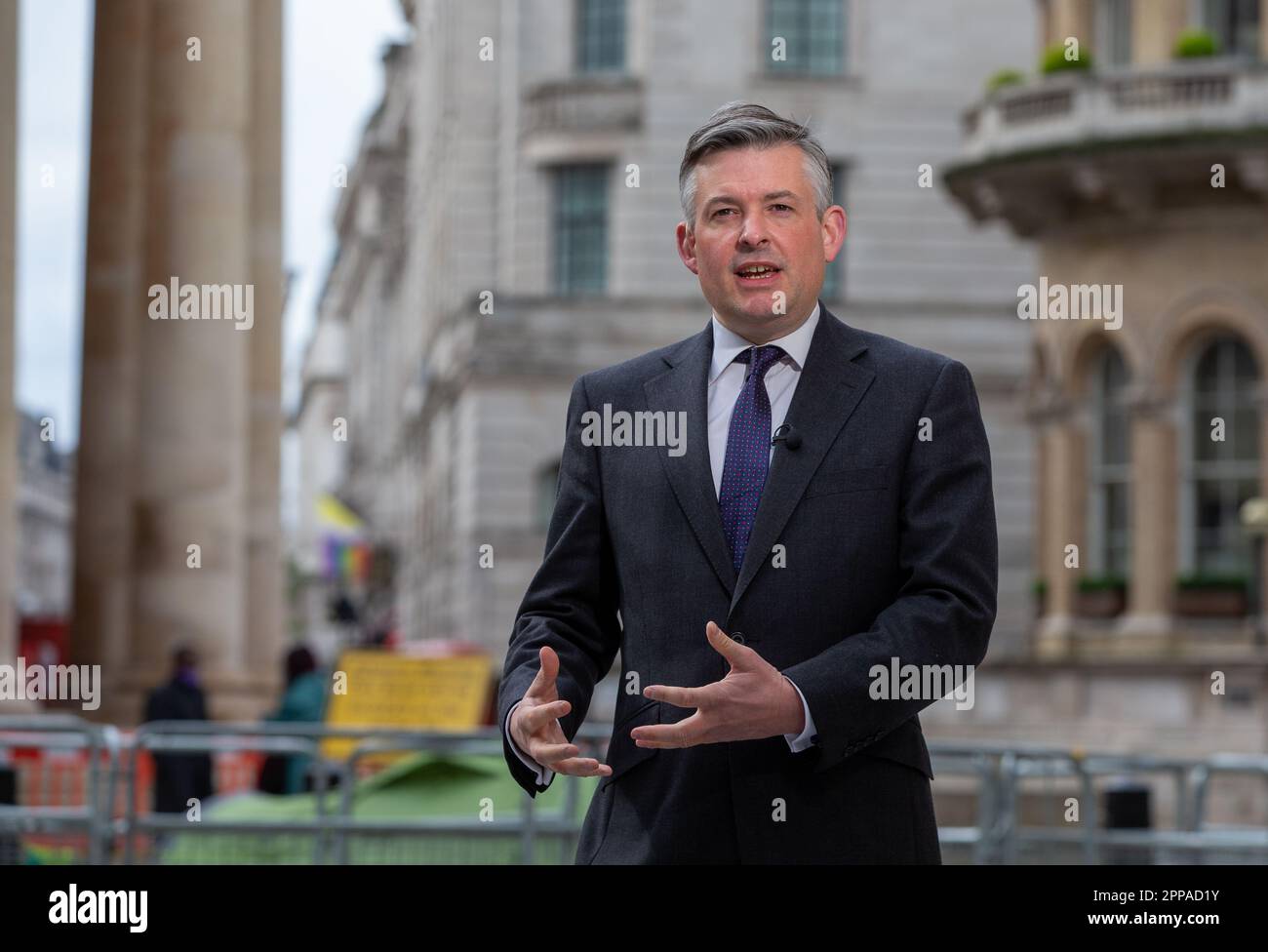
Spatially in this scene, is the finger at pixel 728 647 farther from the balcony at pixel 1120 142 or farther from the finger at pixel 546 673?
the balcony at pixel 1120 142

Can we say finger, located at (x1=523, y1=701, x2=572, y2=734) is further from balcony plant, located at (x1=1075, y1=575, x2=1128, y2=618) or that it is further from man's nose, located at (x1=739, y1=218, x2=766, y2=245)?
balcony plant, located at (x1=1075, y1=575, x2=1128, y2=618)

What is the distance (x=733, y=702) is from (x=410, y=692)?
13373 mm

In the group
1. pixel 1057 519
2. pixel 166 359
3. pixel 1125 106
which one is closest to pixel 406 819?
pixel 166 359

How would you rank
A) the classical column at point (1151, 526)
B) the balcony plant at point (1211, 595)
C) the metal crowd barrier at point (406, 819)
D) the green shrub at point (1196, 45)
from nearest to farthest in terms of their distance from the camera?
the metal crowd barrier at point (406, 819) → the green shrub at point (1196, 45) → the balcony plant at point (1211, 595) → the classical column at point (1151, 526)

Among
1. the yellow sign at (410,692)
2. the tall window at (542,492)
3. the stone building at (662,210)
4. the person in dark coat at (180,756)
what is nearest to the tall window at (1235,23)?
the stone building at (662,210)

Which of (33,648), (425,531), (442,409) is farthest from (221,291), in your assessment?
(425,531)

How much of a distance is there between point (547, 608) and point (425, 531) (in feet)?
191

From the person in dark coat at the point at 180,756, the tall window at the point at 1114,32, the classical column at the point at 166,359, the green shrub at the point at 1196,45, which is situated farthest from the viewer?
the tall window at the point at 1114,32

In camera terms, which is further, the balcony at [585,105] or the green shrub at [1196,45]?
the balcony at [585,105]

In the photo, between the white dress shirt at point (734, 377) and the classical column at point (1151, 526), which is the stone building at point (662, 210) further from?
the white dress shirt at point (734, 377)

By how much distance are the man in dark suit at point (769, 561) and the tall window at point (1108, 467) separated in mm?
34730

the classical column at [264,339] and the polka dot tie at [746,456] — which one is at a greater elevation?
the classical column at [264,339]

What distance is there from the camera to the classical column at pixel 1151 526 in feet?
122

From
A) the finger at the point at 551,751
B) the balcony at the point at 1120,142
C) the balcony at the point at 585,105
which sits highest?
the balcony at the point at 585,105
